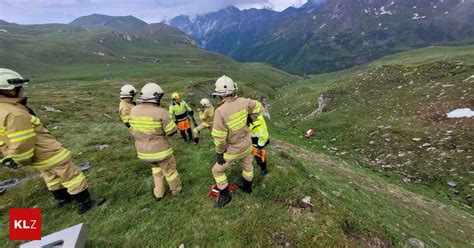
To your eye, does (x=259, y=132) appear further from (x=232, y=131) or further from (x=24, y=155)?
(x=24, y=155)

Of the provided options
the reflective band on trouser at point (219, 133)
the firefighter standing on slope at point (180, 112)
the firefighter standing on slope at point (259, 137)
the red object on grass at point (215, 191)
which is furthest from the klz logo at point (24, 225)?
the firefighter standing on slope at point (180, 112)

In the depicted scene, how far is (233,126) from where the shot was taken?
8.57 metres

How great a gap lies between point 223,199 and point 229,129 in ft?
8.70

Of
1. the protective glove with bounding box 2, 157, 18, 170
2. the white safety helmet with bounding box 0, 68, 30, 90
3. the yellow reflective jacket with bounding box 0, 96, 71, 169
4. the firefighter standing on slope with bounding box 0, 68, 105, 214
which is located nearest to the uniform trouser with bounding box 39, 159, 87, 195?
the firefighter standing on slope with bounding box 0, 68, 105, 214

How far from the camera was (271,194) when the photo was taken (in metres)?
9.74

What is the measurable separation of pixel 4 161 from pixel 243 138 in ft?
25.1

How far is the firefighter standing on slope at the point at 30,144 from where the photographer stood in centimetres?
712

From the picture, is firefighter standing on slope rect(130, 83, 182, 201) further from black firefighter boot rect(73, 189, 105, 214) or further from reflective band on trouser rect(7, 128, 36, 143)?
reflective band on trouser rect(7, 128, 36, 143)

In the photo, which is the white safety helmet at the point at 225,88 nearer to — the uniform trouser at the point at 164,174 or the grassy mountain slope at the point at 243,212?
the uniform trouser at the point at 164,174

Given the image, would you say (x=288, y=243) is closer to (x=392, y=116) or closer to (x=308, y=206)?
(x=308, y=206)

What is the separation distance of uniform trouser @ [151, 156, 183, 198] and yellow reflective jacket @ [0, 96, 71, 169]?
11.6ft

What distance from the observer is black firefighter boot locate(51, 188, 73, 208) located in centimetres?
948

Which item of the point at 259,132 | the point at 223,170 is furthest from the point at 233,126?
the point at 259,132

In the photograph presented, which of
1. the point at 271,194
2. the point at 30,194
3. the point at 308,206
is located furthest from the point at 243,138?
the point at 30,194
